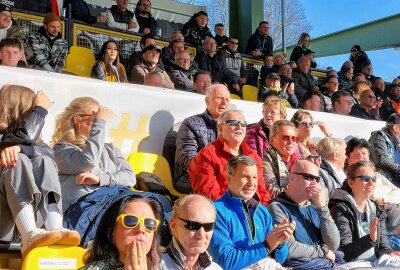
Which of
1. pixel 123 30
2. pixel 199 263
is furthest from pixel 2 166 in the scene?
pixel 123 30

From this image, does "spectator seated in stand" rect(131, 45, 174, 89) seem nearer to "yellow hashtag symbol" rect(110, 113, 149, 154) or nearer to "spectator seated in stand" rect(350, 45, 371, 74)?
"yellow hashtag symbol" rect(110, 113, 149, 154)

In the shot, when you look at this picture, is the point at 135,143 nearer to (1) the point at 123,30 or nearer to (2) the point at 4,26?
(2) the point at 4,26

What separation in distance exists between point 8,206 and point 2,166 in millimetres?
218

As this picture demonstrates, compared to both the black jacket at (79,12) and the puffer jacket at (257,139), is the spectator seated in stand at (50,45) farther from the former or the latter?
the puffer jacket at (257,139)

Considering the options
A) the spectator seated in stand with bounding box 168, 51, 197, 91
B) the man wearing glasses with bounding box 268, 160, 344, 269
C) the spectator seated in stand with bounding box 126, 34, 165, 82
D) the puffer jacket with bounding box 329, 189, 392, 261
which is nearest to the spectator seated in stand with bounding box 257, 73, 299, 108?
the spectator seated in stand with bounding box 168, 51, 197, 91

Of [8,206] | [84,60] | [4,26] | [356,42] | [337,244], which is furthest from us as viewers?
[356,42]

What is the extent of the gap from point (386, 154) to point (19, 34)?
14.0 feet

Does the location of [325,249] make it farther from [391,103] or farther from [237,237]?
[391,103]

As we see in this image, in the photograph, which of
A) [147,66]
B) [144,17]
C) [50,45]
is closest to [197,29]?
[144,17]

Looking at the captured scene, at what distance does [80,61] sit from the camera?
884 centimetres

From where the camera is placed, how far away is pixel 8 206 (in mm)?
3820

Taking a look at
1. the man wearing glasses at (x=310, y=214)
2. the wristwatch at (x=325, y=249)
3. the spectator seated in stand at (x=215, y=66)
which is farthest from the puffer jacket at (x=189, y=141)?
the spectator seated in stand at (x=215, y=66)

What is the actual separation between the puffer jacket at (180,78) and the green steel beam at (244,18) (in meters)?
5.00

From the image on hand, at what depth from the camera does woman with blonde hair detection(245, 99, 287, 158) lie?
6.07m
